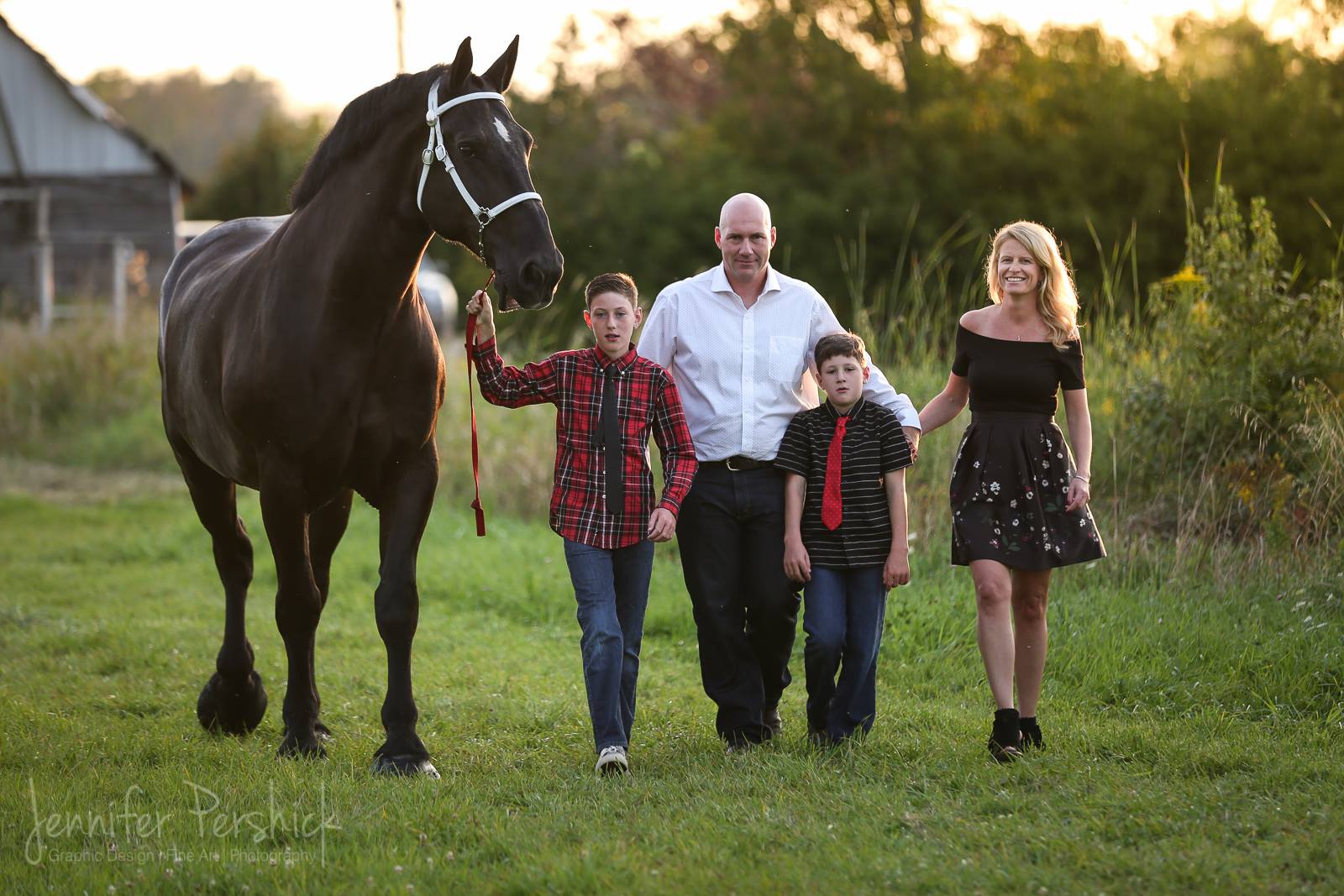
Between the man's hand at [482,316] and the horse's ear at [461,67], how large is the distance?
2.22ft

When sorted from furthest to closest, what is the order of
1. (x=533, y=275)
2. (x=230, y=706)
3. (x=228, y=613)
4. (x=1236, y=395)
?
(x=1236, y=395), (x=228, y=613), (x=230, y=706), (x=533, y=275)

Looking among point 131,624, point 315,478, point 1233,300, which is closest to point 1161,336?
point 1233,300

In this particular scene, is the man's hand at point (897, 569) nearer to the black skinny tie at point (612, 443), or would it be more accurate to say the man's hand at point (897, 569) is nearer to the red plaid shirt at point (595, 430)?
the red plaid shirt at point (595, 430)

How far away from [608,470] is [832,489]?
0.77 meters

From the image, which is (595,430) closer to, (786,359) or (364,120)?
(786,359)

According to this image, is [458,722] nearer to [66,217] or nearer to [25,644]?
[25,644]

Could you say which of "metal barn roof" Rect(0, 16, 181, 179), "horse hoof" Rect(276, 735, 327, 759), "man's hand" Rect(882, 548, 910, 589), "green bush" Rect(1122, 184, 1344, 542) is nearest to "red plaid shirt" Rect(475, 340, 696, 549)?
"man's hand" Rect(882, 548, 910, 589)

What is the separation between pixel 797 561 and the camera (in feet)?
14.6

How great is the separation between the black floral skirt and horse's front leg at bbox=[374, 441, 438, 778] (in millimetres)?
1867

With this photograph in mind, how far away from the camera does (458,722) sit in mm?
5242

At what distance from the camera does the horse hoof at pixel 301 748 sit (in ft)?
15.3

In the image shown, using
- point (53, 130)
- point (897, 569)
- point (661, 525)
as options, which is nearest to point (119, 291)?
point (53, 130)

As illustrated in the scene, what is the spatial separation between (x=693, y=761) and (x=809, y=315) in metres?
1.64

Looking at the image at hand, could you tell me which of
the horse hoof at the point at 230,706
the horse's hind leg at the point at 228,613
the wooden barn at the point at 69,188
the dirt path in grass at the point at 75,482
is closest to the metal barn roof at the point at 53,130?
the wooden barn at the point at 69,188
